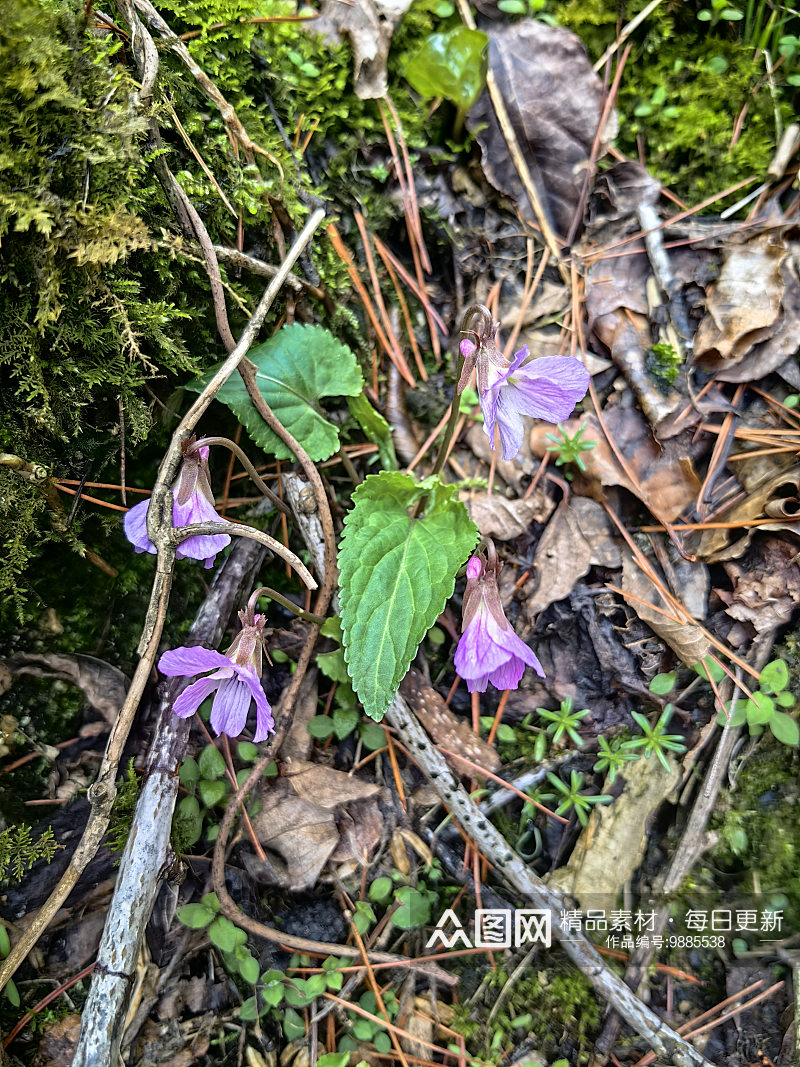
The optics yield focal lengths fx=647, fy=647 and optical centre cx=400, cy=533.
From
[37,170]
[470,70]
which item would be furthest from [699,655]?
[37,170]

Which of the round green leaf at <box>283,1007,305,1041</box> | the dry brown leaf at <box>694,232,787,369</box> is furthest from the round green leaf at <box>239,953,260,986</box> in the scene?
the dry brown leaf at <box>694,232,787,369</box>

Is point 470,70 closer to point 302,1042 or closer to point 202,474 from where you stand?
point 202,474

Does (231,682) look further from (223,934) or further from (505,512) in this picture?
(505,512)

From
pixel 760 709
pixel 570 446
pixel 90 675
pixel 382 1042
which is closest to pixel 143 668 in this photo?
pixel 90 675

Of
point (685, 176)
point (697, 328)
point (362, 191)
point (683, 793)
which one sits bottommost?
point (683, 793)

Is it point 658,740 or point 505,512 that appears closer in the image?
point 658,740

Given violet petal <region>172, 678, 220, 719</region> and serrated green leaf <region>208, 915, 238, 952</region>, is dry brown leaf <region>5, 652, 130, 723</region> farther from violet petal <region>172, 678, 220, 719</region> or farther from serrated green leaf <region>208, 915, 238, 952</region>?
serrated green leaf <region>208, 915, 238, 952</region>
